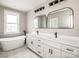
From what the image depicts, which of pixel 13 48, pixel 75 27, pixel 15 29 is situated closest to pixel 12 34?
pixel 15 29

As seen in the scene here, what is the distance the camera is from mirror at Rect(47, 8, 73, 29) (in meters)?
1.75

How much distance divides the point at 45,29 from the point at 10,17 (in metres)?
2.66

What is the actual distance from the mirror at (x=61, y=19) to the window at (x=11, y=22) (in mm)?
2623

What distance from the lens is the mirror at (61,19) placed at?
175cm

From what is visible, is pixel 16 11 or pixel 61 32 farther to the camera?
pixel 16 11

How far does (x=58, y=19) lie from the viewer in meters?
2.10

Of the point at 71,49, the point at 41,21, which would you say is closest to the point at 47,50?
the point at 71,49

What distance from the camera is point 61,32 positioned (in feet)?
6.50

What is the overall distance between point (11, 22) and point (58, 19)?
3167 mm

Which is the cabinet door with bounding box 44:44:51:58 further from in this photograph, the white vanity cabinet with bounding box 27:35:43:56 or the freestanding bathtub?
the freestanding bathtub

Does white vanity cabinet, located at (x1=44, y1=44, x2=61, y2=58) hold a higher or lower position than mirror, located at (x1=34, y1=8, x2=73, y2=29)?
lower

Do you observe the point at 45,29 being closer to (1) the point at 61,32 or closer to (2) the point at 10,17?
(1) the point at 61,32

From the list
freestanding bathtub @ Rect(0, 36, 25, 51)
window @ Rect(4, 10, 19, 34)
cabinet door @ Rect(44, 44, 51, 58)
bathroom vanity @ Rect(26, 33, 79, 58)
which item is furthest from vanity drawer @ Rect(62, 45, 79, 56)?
window @ Rect(4, 10, 19, 34)

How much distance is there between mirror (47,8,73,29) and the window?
8.61 ft
